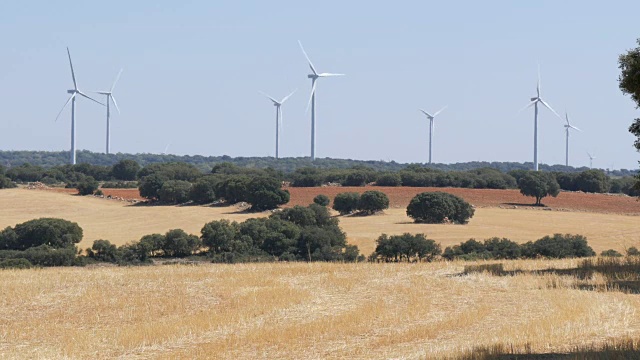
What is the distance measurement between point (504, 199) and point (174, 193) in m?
33.2

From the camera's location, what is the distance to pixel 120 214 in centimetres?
9769

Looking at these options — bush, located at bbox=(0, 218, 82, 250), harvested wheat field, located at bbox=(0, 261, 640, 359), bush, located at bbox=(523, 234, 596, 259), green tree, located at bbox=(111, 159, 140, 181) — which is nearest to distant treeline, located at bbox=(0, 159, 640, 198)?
green tree, located at bbox=(111, 159, 140, 181)

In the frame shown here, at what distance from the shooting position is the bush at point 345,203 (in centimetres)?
9400

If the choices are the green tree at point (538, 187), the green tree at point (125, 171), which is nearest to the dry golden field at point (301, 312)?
the green tree at point (538, 187)

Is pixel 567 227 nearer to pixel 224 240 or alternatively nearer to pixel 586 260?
pixel 224 240

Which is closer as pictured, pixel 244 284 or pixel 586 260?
pixel 244 284

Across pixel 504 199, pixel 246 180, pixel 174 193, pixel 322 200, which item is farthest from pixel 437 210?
pixel 174 193

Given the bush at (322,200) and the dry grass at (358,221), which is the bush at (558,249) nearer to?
the dry grass at (358,221)

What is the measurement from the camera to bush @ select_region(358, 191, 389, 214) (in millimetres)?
93875

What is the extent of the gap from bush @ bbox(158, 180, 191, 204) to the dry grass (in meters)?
4.01

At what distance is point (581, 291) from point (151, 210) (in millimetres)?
78848

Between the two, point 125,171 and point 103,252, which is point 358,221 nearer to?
point 103,252

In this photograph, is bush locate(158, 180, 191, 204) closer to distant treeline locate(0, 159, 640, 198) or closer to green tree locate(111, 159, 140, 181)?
distant treeline locate(0, 159, 640, 198)

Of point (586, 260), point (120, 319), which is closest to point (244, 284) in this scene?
point (120, 319)
